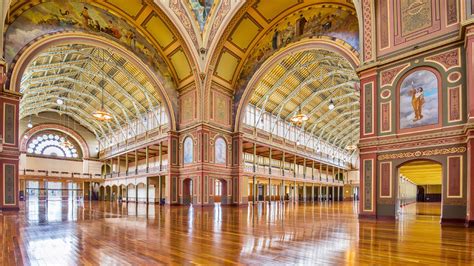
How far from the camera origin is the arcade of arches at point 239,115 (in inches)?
316

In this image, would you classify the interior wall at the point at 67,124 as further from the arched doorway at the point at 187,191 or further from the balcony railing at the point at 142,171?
the arched doorway at the point at 187,191

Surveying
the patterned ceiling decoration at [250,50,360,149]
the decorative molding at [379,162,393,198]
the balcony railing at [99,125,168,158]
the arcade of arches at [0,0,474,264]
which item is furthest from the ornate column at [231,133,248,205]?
the decorative molding at [379,162,393,198]

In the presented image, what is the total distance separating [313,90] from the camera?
26.1 m

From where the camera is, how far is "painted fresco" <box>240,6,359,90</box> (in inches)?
515

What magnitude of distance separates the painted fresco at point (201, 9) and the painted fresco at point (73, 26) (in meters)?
3.70

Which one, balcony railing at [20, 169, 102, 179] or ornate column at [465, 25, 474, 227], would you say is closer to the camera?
ornate column at [465, 25, 474, 227]

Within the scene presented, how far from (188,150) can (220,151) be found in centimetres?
222

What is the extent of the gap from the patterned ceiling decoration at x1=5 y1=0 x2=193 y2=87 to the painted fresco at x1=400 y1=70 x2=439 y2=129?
42.7ft

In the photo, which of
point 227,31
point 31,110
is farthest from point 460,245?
point 31,110

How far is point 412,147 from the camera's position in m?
9.08

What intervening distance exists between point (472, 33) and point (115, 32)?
17.3m

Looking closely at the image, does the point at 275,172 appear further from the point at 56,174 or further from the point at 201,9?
the point at 56,174

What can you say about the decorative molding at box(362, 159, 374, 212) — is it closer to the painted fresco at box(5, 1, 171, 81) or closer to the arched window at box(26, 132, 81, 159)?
the painted fresco at box(5, 1, 171, 81)

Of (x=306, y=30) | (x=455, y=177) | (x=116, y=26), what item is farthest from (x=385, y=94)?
(x=116, y=26)
